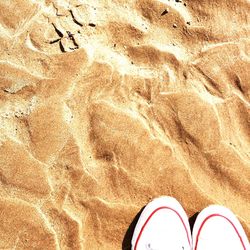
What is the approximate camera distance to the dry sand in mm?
1997

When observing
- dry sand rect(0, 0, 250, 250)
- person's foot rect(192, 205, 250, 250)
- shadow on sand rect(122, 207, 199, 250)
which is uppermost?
dry sand rect(0, 0, 250, 250)

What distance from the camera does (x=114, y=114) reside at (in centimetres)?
204

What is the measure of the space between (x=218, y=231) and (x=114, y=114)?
0.96 metres

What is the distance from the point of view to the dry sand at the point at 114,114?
200 centimetres

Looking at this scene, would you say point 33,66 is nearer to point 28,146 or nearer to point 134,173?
point 28,146

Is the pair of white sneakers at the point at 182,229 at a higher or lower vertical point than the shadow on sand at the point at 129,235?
lower

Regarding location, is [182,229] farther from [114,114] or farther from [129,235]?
[114,114]

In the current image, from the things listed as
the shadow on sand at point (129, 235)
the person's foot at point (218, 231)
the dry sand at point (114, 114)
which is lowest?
the person's foot at point (218, 231)

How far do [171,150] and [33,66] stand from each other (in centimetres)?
90

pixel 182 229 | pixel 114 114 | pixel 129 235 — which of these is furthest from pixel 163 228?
pixel 114 114

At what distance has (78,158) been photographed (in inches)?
78.9

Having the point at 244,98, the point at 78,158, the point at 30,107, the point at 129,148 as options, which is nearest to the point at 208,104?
the point at 244,98

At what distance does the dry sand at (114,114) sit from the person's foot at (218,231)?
0.05m

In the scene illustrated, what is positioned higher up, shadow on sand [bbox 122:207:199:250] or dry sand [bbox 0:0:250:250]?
dry sand [bbox 0:0:250:250]
